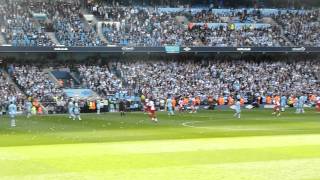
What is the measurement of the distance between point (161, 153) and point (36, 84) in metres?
40.8

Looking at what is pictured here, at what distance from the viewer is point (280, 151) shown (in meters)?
24.2

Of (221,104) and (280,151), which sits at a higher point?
(280,151)

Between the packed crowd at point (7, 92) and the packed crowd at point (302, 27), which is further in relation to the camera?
the packed crowd at point (302, 27)

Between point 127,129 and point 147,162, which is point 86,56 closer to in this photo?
point 127,129

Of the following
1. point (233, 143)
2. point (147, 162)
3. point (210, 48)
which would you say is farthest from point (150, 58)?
point (147, 162)

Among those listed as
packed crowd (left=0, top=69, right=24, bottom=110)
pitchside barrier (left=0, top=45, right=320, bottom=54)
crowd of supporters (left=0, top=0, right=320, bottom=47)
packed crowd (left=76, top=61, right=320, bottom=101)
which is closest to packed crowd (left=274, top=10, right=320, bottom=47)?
crowd of supporters (left=0, top=0, right=320, bottom=47)

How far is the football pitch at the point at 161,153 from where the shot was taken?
18.3 meters

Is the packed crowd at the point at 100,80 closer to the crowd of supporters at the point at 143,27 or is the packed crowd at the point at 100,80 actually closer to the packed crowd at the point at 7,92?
the crowd of supporters at the point at 143,27

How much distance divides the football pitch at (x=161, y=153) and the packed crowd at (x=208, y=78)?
28.6 meters

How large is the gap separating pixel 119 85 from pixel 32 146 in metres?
39.6

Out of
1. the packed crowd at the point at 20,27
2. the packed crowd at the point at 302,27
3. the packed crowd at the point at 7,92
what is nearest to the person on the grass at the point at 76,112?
the packed crowd at the point at 7,92

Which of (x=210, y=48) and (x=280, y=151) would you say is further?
(x=210, y=48)

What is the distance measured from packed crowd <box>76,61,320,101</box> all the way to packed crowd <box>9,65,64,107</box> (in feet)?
14.4

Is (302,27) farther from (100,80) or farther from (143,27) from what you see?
(100,80)
